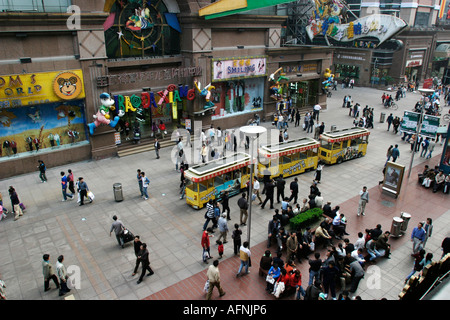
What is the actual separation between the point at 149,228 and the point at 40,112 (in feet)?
36.3

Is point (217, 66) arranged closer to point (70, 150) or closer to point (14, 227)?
point (70, 150)

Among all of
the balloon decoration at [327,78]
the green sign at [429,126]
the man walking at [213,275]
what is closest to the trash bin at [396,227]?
the man walking at [213,275]

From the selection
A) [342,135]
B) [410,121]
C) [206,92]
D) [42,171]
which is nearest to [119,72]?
[206,92]

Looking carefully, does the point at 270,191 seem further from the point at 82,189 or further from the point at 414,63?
the point at 414,63

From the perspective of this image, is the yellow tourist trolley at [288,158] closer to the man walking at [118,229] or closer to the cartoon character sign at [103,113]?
the man walking at [118,229]

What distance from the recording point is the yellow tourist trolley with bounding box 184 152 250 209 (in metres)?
17.1

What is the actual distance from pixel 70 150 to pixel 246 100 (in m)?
15.6

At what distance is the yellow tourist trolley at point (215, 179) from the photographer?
56.0 feet

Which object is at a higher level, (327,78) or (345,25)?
(345,25)

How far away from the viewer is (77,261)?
44.8 feet

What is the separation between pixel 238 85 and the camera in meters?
30.2

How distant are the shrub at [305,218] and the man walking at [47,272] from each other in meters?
9.26

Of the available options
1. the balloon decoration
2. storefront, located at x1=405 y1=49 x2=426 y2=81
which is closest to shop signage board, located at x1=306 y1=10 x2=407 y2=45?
the balloon decoration

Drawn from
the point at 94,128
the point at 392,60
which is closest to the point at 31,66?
the point at 94,128
